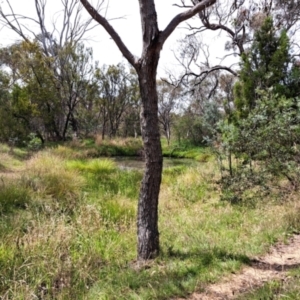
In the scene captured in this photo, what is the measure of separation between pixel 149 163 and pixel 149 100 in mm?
638

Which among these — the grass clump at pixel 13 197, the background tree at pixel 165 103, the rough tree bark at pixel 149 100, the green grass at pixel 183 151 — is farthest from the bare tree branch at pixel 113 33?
the background tree at pixel 165 103

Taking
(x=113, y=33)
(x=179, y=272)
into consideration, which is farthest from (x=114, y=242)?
(x=113, y=33)

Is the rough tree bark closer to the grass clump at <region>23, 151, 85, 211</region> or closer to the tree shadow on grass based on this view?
the tree shadow on grass

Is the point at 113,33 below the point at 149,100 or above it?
above

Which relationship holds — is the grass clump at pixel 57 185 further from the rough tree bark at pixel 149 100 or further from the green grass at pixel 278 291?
the green grass at pixel 278 291

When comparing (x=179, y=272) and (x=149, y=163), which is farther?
(x=149, y=163)

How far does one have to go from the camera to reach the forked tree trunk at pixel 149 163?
322 centimetres

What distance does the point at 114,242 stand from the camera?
3863 millimetres

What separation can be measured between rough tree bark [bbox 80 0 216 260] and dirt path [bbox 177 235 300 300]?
80 centimetres

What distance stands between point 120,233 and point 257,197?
2.73 metres

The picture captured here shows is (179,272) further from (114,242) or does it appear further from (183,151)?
(183,151)

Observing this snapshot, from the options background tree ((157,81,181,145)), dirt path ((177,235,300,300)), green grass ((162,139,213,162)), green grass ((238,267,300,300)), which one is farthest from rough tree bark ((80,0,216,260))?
background tree ((157,81,181,145))

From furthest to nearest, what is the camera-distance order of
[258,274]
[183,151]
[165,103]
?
[165,103], [183,151], [258,274]

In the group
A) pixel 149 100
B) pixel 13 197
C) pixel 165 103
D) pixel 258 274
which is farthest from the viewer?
pixel 165 103
